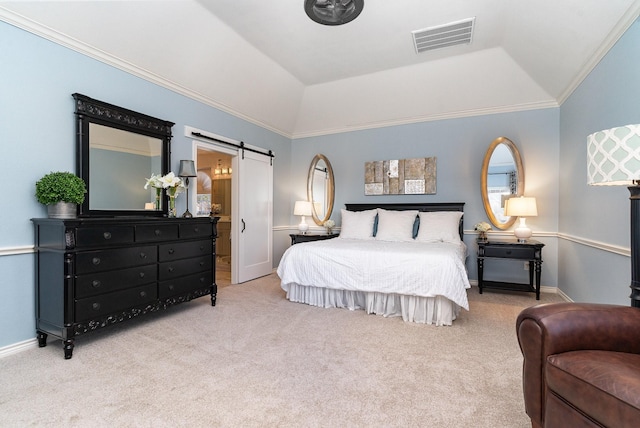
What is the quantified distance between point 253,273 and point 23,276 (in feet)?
9.91

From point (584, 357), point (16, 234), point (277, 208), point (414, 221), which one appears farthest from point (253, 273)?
point (584, 357)

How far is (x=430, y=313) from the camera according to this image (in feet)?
10.4

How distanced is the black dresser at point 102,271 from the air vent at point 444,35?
141 inches

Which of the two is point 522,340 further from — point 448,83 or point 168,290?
point 448,83

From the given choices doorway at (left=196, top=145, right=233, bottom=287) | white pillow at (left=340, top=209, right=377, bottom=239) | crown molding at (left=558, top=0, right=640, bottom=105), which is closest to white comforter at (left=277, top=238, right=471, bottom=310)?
white pillow at (left=340, top=209, right=377, bottom=239)

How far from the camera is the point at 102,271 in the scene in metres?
2.60

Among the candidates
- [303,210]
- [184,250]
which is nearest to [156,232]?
[184,250]

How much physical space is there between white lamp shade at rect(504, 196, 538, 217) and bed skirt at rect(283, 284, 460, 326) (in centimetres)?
184

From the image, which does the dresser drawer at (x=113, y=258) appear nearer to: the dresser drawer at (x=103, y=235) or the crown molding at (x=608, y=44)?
the dresser drawer at (x=103, y=235)

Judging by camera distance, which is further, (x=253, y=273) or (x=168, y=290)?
(x=253, y=273)

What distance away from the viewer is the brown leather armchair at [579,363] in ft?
3.64

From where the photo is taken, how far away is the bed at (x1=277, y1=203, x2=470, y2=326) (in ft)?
10.2

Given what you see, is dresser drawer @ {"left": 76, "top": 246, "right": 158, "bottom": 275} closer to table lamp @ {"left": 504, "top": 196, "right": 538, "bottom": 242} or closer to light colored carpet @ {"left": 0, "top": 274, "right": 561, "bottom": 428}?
light colored carpet @ {"left": 0, "top": 274, "right": 561, "bottom": 428}

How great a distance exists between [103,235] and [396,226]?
11.7ft
